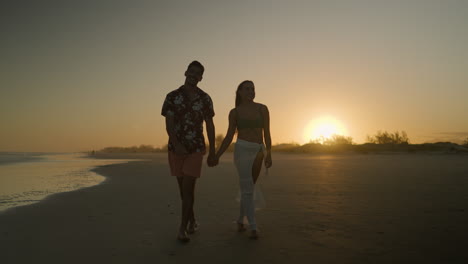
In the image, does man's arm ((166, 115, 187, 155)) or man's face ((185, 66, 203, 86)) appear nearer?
man's arm ((166, 115, 187, 155))

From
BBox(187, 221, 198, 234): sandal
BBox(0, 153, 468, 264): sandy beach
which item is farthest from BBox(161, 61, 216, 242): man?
BBox(0, 153, 468, 264): sandy beach

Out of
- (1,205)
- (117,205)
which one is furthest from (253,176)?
(1,205)

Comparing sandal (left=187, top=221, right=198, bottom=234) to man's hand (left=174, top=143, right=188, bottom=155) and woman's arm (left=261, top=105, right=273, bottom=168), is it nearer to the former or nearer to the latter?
man's hand (left=174, top=143, right=188, bottom=155)

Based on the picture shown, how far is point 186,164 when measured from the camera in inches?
161

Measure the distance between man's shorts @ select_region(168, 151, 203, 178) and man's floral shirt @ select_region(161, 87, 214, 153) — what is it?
8 cm

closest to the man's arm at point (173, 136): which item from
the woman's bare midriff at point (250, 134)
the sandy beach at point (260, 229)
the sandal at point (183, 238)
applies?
the woman's bare midriff at point (250, 134)

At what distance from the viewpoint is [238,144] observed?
4.36 meters

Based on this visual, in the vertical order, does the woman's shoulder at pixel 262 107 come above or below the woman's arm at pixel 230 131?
above

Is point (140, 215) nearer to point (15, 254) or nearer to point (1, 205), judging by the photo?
point (15, 254)

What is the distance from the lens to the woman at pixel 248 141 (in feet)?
14.1

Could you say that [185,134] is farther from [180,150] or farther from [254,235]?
[254,235]

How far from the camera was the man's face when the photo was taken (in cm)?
425

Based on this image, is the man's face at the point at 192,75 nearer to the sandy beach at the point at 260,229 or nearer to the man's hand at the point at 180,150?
the man's hand at the point at 180,150

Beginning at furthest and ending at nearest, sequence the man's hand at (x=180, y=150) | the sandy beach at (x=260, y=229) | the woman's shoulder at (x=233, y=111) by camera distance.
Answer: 1. the woman's shoulder at (x=233, y=111)
2. the man's hand at (x=180, y=150)
3. the sandy beach at (x=260, y=229)
